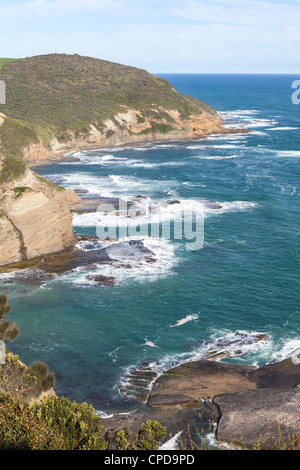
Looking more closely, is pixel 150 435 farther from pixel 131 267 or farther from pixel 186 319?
pixel 131 267

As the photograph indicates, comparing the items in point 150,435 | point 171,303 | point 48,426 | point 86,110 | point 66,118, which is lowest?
point 171,303

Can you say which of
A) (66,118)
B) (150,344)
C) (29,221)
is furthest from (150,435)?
(66,118)

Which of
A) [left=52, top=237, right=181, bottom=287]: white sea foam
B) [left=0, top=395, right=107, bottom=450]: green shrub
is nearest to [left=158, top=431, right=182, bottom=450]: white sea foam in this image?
[left=0, top=395, right=107, bottom=450]: green shrub

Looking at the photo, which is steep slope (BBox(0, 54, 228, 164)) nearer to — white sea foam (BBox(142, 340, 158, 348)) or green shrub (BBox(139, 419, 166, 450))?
white sea foam (BBox(142, 340, 158, 348))

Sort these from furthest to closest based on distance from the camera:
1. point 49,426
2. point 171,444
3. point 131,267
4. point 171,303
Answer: point 131,267 < point 171,303 < point 171,444 < point 49,426

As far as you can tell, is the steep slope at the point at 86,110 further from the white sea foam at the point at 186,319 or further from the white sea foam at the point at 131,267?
the white sea foam at the point at 186,319
